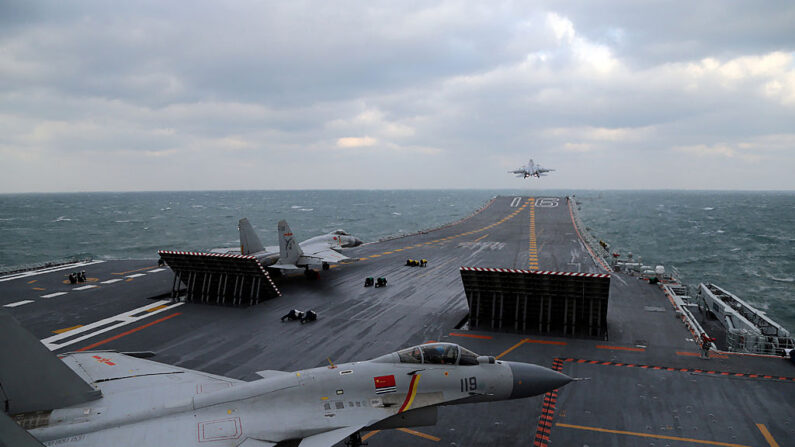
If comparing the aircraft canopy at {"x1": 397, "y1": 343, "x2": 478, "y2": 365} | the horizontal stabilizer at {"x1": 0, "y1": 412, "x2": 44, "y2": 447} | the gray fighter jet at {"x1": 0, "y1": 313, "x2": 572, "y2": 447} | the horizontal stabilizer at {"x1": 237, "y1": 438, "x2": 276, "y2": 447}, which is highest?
the horizontal stabilizer at {"x1": 0, "y1": 412, "x2": 44, "y2": 447}

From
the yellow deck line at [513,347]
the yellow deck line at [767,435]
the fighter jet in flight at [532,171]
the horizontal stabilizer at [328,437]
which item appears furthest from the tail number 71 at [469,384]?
the fighter jet in flight at [532,171]

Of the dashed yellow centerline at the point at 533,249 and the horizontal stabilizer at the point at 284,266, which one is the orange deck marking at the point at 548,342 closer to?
the dashed yellow centerline at the point at 533,249

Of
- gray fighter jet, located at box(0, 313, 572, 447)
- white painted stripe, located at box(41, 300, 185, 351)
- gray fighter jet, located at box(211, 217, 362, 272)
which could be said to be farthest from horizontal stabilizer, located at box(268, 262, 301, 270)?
gray fighter jet, located at box(0, 313, 572, 447)

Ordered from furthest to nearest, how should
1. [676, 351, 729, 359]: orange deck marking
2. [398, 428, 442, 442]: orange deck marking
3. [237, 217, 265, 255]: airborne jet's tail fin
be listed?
[237, 217, 265, 255]: airborne jet's tail fin, [676, 351, 729, 359]: orange deck marking, [398, 428, 442, 442]: orange deck marking

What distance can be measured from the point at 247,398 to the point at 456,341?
12.5 metres

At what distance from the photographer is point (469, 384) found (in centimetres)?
1138

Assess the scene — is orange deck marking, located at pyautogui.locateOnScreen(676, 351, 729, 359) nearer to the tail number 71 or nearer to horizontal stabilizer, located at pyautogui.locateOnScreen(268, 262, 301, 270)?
the tail number 71

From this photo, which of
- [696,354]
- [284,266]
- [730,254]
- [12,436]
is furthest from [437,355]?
[730,254]

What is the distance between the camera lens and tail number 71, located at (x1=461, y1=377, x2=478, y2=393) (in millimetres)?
11320

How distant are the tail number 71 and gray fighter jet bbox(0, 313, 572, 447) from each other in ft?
0.09

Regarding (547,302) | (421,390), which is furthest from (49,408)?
(547,302)

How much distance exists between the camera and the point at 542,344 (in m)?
20.4

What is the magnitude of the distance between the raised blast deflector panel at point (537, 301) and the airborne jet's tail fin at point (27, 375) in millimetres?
17310

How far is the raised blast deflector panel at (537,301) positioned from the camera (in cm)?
2177
